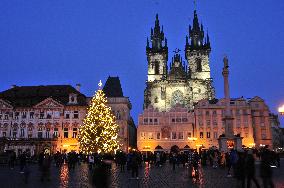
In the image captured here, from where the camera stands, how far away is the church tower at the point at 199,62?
84.1m

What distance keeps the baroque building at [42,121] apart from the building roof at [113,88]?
7164mm

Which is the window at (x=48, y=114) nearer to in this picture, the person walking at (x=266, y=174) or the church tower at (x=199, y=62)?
the church tower at (x=199, y=62)

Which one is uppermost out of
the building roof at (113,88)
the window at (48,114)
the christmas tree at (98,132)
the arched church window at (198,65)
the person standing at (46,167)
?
the arched church window at (198,65)

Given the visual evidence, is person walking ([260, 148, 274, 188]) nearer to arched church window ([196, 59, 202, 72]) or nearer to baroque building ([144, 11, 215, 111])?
baroque building ([144, 11, 215, 111])

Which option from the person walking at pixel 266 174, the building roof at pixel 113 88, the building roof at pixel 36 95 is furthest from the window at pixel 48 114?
the person walking at pixel 266 174

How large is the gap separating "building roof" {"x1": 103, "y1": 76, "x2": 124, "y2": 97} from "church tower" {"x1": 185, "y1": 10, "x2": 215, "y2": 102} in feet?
64.0

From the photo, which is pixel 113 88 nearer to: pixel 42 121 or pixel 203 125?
pixel 42 121

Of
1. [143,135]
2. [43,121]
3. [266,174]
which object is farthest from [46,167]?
[143,135]

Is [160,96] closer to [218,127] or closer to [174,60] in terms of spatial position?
[174,60]

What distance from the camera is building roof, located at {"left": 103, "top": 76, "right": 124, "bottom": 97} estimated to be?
73812 mm

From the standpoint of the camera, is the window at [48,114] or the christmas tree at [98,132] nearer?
the christmas tree at [98,132]

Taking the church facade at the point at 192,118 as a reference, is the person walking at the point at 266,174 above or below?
below

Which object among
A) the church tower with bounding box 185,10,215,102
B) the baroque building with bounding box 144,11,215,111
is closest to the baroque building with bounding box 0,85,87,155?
the baroque building with bounding box 144,11,215,111

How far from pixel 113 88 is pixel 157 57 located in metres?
22.0
